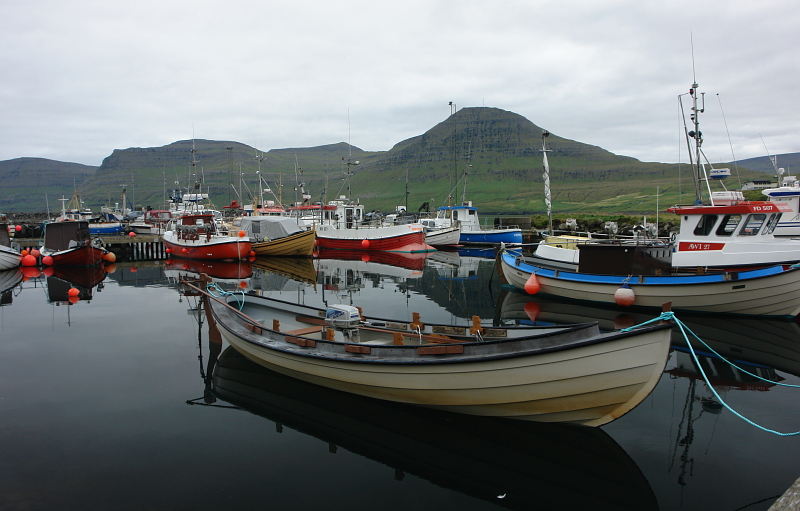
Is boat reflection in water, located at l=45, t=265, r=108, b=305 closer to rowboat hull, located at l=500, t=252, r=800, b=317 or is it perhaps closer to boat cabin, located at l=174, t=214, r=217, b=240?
boat cabin, located at l=174, t=214, r=217, b=240

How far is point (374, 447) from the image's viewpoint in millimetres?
7102

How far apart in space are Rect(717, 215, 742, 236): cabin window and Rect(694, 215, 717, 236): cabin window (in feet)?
0.85

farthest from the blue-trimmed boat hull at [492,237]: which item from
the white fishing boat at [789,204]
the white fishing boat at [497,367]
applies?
the white fishing boat at [497,367]

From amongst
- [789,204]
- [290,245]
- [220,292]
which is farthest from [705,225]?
[290,245]

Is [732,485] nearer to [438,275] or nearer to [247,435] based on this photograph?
[247,435]

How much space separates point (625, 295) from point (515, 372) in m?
10.3

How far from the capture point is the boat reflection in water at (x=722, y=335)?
10.2 meters

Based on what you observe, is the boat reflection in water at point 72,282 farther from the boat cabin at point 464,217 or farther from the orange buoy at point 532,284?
the boat cabin at point 464,217

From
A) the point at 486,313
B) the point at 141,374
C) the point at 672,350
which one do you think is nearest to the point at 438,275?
the point at 486,313

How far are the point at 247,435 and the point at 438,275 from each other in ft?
62.6

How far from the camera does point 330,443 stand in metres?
7.25

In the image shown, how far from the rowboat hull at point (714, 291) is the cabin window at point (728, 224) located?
99.5 inches

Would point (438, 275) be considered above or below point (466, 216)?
below

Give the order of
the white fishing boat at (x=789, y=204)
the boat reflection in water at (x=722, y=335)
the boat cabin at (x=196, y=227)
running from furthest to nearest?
the boat cabin at (x=196, y=227), the white fishing boat at (x=789, y=204), the boat reflection in water at (x=722, y=335)
